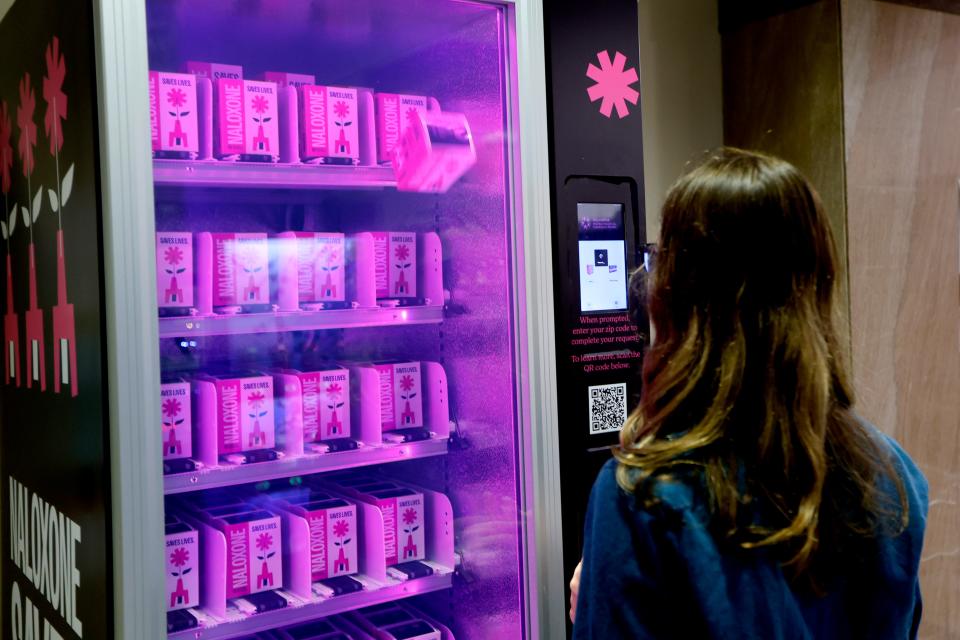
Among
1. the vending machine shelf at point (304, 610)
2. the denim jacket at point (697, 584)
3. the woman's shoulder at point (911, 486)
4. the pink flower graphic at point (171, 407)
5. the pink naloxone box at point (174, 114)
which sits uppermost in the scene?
the pink naloxone box at point (174, 114)

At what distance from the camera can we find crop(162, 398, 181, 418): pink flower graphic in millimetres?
1838

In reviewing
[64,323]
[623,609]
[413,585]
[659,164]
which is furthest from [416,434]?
[659,164]

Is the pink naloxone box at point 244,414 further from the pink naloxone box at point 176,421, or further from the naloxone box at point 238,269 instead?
the naloxone box at point 238,269

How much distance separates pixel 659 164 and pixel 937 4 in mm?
1039

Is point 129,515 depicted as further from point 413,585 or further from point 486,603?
point 486,603

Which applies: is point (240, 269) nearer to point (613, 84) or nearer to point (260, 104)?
point (260, 104)

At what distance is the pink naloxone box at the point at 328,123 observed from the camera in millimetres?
2012

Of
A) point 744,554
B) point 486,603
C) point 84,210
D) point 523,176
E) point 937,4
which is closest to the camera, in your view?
point 744,554

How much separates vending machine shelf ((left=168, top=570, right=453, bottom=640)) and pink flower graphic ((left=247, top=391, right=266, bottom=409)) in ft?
1.32

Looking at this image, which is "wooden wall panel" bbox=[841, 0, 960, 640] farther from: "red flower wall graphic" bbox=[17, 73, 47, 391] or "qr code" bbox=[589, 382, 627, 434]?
"red flower wall graphic" bbox=[17, 73, 47, 391]

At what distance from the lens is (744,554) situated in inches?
39.6

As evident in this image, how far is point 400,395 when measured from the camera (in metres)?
2.14

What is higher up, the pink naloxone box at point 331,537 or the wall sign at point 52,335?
the wall sign at point 52,335

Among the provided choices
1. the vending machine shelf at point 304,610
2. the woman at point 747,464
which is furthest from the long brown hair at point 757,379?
the vending machine shelf at point 304,610
